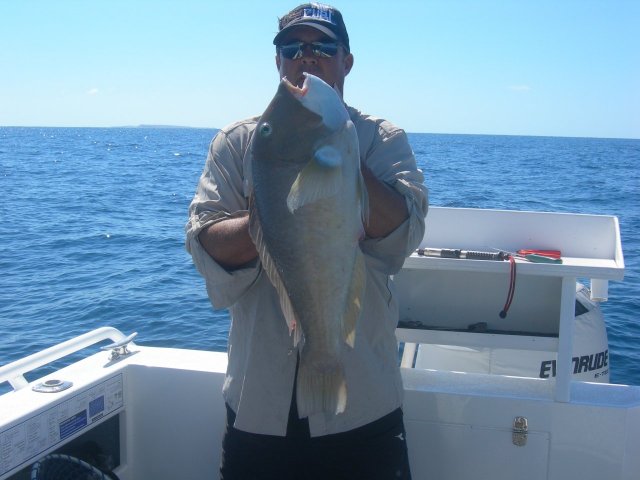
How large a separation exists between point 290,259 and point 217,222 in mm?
466

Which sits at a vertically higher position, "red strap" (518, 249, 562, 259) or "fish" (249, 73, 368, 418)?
"fish" (249, 73, 368, 418)

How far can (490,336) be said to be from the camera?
3580mm

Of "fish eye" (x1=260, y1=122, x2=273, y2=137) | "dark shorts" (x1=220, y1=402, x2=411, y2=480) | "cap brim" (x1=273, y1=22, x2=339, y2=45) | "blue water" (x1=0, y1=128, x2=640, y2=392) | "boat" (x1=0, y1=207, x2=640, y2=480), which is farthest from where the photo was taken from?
"blue water" (x1=0, y1=128, x2=640, y2=392)

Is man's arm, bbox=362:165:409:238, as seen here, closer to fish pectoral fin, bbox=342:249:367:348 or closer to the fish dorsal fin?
fish pectoral fin, bbox=342:249:367:348

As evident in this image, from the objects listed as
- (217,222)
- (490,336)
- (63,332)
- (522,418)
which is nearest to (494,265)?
(490,336)

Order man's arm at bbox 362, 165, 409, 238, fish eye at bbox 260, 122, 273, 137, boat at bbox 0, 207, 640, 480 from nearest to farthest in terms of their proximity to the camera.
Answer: fish eye at bbox 260, 122, 273, 137, man's arm at bbox 362, 165, 409, 238, boat at bbox 0, 207, 640, 480

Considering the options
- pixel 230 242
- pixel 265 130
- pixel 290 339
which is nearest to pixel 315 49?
pixel 265 130

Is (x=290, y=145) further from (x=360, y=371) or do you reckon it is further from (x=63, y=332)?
(x=63, y=332)

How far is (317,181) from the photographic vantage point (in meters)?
1.94

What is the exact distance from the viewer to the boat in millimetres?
3260

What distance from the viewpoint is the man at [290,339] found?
2.54 m

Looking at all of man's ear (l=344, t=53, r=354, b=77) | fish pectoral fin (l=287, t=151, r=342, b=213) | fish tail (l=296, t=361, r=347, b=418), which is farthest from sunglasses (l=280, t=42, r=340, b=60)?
fish tail (l=296, t=361, r=347, b=418)

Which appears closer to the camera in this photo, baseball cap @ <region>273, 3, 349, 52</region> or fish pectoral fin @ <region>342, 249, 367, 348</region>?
fish pectoral fin @ <region>342, 249, 367, 348</region>

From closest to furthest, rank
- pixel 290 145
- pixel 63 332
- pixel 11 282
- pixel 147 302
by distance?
pixel 290 145 → pixel 63 332 → pixel 147 302 → pixel 11 282
